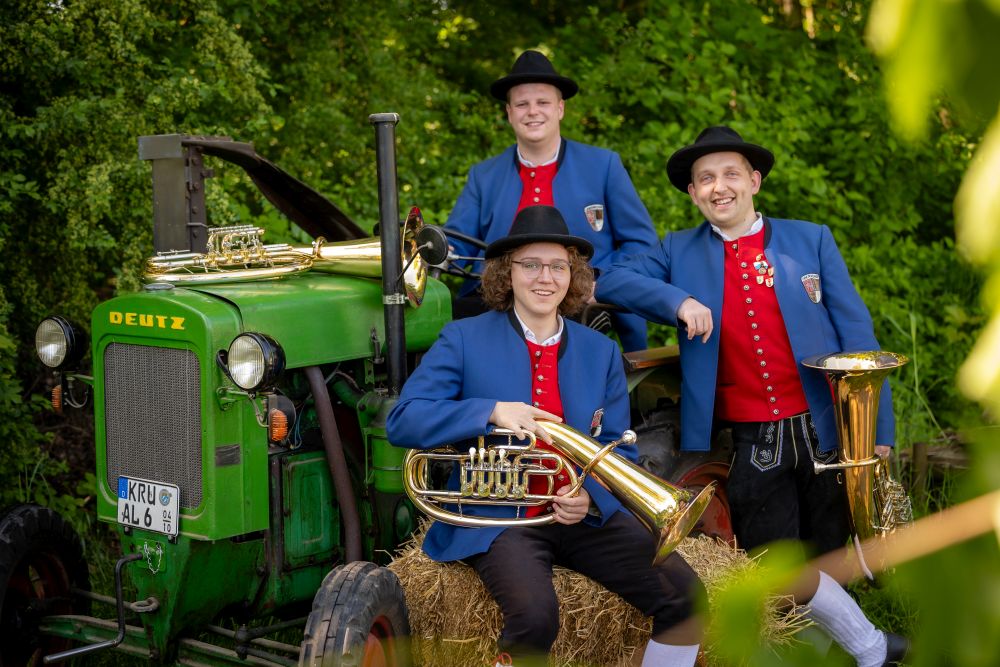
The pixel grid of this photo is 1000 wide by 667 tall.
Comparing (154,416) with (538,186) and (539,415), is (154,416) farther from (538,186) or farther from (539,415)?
(538,186)

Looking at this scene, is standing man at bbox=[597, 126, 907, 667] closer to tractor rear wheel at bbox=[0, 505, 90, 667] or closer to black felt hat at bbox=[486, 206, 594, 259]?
black felt hat at bbox=[486, 206, 594, 259]

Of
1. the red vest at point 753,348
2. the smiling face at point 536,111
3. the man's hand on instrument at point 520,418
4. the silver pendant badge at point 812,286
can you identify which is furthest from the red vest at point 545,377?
the smiling face at point 536,111

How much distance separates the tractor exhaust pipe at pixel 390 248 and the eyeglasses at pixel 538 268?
436mm

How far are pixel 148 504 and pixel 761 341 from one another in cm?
211

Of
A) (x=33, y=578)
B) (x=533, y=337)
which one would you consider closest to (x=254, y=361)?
(x=533, y=337)

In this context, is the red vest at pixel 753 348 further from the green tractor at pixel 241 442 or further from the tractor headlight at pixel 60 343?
the tractor headlight at pixel 60 343

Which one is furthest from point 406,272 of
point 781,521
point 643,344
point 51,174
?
point 51,174

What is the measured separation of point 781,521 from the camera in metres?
3.96

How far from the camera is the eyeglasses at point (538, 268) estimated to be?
143 inches

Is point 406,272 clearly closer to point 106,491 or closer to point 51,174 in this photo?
point 106,491

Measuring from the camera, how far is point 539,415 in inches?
134

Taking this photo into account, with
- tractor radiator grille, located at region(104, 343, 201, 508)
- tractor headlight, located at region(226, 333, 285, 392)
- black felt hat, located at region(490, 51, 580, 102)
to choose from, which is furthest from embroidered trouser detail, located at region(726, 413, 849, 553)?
tractor radiator grille, located at region(104, 343, 201, 508)

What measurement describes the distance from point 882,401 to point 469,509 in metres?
1.53

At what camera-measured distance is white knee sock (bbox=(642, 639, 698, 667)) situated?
342 cm
